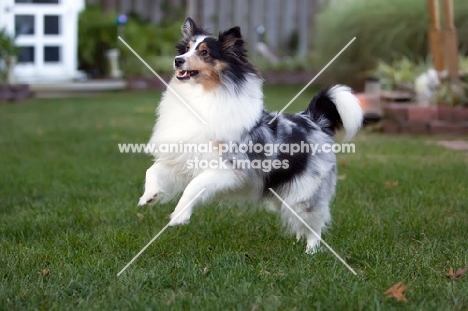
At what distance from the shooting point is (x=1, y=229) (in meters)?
4.79

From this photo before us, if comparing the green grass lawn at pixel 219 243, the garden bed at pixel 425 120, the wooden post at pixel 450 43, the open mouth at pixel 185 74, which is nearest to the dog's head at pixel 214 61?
the open mouth at pixel 185 74

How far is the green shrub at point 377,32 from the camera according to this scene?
12.9 metres

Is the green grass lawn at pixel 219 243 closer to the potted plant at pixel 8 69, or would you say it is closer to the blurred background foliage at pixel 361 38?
the blurred background foliage at pixel 361 38

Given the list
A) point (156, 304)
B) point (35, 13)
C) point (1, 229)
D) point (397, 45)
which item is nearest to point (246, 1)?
point (35, 13)

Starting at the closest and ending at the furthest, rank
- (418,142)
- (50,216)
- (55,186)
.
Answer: (50,216) → (55,186) → (418,142)

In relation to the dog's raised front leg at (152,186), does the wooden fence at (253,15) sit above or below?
above

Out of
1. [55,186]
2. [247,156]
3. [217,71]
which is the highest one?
[217,71]

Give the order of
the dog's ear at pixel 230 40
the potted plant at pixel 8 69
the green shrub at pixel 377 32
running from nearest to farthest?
the dog's ear at pixel 230 40 → the green shrub at pixel 377 32 → the potted plant at pixel 8 69

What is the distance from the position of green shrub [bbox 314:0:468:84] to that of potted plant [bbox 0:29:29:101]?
579cm

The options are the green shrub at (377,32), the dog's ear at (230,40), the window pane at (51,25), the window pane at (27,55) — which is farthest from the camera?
the window pane at (51,25)

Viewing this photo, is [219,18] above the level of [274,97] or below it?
above

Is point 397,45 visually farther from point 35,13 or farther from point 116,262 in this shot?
point 116,262

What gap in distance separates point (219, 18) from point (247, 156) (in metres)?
15.6

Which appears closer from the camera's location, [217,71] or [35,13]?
[217,71]
